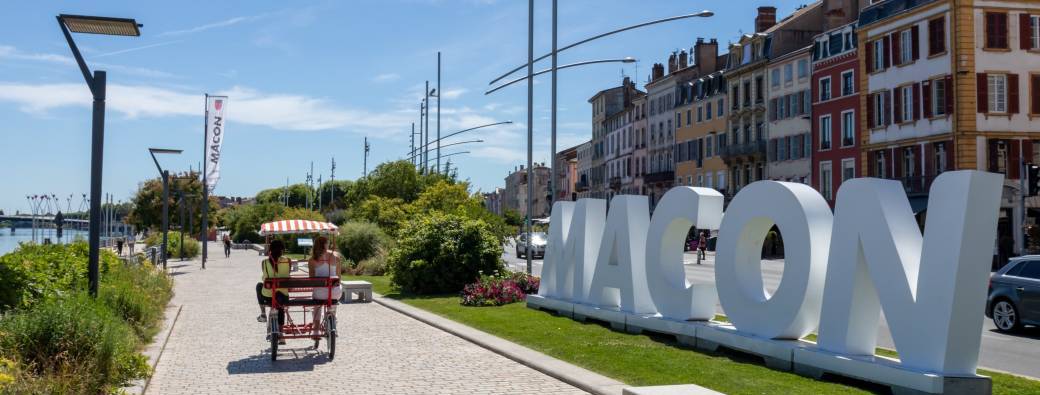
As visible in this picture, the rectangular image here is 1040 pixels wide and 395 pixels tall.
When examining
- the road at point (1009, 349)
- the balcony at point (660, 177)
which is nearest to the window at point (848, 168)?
the balcony at point (660, 177)

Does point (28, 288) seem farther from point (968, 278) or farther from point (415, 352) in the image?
point (968, 278)

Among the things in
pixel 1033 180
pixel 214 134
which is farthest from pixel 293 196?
pixel 1033 180

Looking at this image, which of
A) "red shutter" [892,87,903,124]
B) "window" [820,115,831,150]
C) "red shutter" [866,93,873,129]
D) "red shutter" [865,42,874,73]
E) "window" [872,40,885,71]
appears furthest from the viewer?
"window" [820,115,831,150]

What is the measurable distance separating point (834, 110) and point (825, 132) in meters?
1.58

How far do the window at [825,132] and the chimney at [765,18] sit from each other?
1364 cm

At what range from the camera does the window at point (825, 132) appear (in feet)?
177

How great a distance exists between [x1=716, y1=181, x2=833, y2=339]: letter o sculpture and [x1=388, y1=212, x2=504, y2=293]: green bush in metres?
11.9

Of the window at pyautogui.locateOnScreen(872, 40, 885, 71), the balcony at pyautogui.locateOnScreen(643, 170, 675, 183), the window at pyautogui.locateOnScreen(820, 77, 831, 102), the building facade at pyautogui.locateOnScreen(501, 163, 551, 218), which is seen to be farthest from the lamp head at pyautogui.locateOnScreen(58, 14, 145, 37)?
the building facade at pyautogui.locateOnScreen(501, 163, 551, 218)

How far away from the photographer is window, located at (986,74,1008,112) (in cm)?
4172

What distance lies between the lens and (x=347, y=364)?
40.5 ft

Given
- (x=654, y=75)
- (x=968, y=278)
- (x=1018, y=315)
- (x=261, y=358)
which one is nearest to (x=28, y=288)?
(x=261, y=358)

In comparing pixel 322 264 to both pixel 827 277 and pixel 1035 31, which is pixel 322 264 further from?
pixel 1035 31

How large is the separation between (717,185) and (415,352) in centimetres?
5790

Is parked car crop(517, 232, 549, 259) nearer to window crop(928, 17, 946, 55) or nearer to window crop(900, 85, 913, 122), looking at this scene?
window crop(900, 85, 913, 122)
